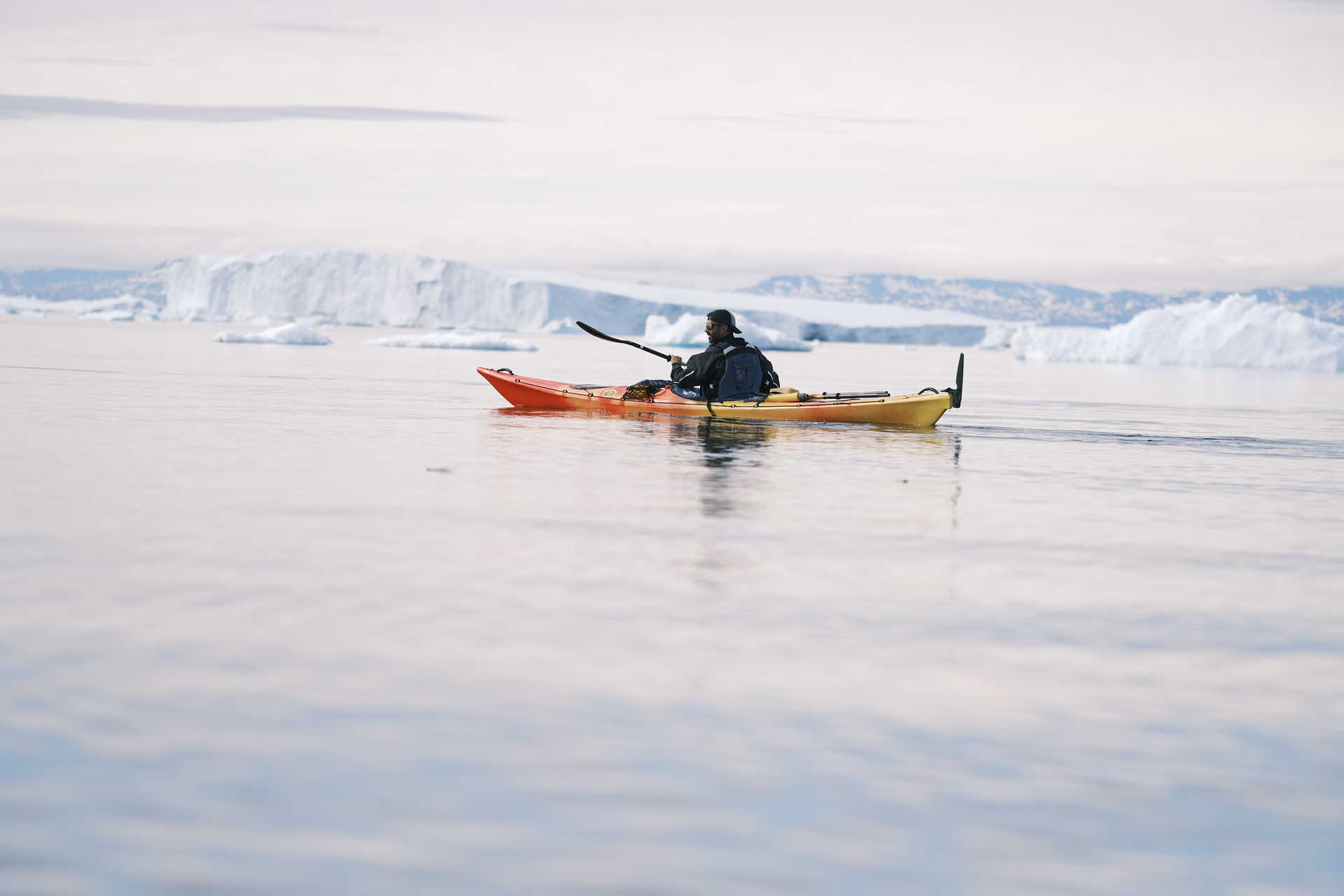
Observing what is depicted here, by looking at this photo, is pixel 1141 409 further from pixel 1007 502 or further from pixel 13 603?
pixel 13 603

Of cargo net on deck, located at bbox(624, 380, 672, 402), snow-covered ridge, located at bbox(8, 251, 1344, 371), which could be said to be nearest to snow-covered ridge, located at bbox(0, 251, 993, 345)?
snow-covered ridge, located at bbox(8, 251, 1344, 371)

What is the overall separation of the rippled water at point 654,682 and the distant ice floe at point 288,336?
40562 millimetres

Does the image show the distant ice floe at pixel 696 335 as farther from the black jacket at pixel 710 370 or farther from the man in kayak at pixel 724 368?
the man in kayak at pixel 724 368

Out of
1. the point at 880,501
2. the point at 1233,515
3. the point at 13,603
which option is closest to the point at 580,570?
the point at 13,603

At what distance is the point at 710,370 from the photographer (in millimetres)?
16422

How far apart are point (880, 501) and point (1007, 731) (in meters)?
5.83

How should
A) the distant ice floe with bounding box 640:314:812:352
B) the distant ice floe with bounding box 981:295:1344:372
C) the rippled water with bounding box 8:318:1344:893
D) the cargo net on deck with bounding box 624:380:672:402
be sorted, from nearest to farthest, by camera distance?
the rippled water with bounding box 8:318:1344:893
the cargo net on deck with bounding box 624:380:672:402
the distant ice floe with bounding box 981:295:1344:372
the distant ice floe with bounding box 640:314:812:352

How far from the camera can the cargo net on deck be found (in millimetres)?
17266

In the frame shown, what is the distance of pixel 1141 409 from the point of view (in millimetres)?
24234

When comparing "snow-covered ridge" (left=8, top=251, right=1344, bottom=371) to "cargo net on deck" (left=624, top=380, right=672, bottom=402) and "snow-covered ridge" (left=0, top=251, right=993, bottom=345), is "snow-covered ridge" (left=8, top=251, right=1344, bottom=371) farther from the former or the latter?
"cargo net on deck" (left=624, top=380, right=672, bottom=402)

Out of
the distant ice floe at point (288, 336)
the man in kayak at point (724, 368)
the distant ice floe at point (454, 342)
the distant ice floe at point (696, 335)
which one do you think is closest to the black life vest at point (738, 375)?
the man in kayak at point (724, 368)

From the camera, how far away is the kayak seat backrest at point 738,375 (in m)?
16.4

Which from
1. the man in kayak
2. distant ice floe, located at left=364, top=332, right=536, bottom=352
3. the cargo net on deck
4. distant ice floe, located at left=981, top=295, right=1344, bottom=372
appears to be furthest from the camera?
distant ice floe, located at left=364, top=332, right=536, bottom=352

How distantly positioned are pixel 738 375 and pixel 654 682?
11904mm
